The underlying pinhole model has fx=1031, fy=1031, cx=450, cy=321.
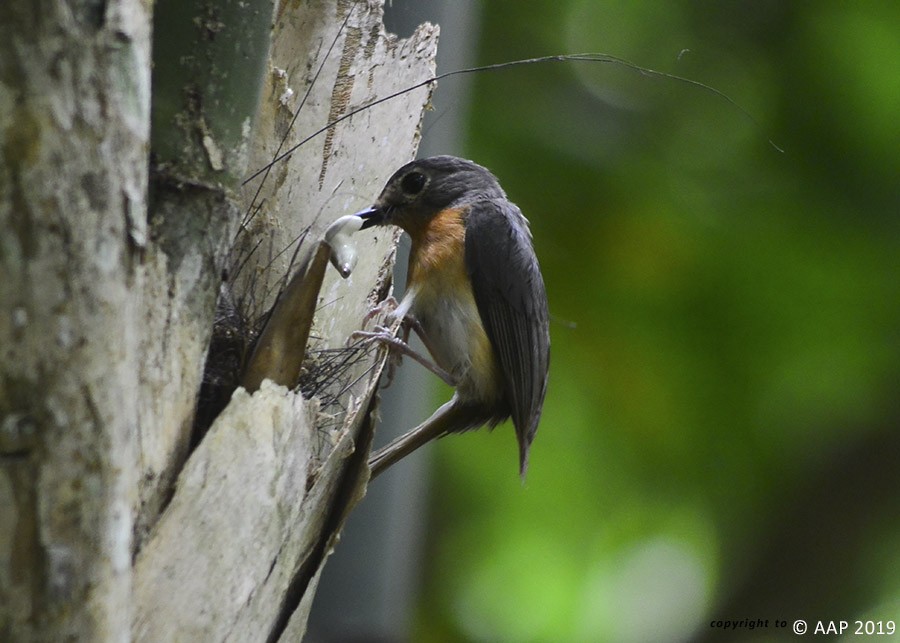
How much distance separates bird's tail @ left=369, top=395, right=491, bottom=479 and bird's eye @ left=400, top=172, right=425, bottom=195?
0.79m

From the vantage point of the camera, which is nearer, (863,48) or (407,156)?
(407,156)

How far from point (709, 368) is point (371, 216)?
106 inches

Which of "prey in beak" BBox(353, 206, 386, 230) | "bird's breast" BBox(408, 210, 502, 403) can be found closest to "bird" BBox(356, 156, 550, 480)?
"bird's breast" BBox(408, 210, 502, 403)

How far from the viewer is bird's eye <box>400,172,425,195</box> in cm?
355

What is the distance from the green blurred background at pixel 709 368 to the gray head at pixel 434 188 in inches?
49.4

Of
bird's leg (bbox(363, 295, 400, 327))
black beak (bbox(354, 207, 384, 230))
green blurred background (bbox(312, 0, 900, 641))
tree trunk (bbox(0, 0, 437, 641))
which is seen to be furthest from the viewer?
green blurred background (bbox(312, 0, 900, 641))

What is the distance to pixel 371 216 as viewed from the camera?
307 cm

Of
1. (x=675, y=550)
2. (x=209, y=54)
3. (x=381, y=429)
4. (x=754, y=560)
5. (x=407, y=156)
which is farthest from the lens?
(x=675, y=550)

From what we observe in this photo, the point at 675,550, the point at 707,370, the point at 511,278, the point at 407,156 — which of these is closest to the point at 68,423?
the point at 407,156

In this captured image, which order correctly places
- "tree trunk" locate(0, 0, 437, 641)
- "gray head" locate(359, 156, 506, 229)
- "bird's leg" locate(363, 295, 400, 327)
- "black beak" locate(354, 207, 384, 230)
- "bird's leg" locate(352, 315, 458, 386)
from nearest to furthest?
"tree trunk" locate(0, 0, 437, 641)
"bird's leg" locate(352, 315, 458, 386)
"bird's leg" locate(363, 295, 400, 327)
"black beak" locate(354, 207, 384, 230)
"gray head" locate(359, 156, 506, 229)

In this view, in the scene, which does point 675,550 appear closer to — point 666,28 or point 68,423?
point 666,28

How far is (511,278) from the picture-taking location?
3.86 metres

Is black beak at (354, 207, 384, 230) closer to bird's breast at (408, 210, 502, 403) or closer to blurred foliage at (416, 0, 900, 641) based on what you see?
bird's breast at (408, 210, 502, 403)

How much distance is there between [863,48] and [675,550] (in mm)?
2801
